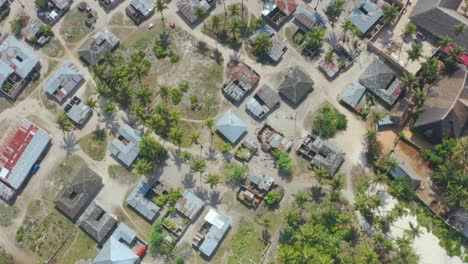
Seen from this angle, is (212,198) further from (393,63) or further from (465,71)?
(465,71)

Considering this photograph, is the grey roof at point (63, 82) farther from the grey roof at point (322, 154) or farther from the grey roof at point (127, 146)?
the grey roof at point (322, 154)

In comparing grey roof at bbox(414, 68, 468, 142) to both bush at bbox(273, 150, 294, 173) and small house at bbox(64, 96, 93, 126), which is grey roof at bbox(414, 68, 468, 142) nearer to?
bush at bbox(273, 150, 294, 173)

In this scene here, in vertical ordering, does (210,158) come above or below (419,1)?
below

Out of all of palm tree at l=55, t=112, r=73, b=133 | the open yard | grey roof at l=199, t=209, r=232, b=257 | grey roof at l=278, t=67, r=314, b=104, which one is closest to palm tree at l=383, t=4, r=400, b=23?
grey roof at l=278, t=67, r=314, b=104

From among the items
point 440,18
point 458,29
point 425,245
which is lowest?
point 425,245

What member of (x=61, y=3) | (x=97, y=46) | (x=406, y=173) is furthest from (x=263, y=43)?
(x=61, y=3)

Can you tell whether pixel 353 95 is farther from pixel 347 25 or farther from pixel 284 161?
pixel 284 161

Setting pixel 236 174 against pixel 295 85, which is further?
pixel 295 85

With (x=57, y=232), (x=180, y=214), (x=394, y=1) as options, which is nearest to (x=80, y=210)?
(x=57, y=232)
